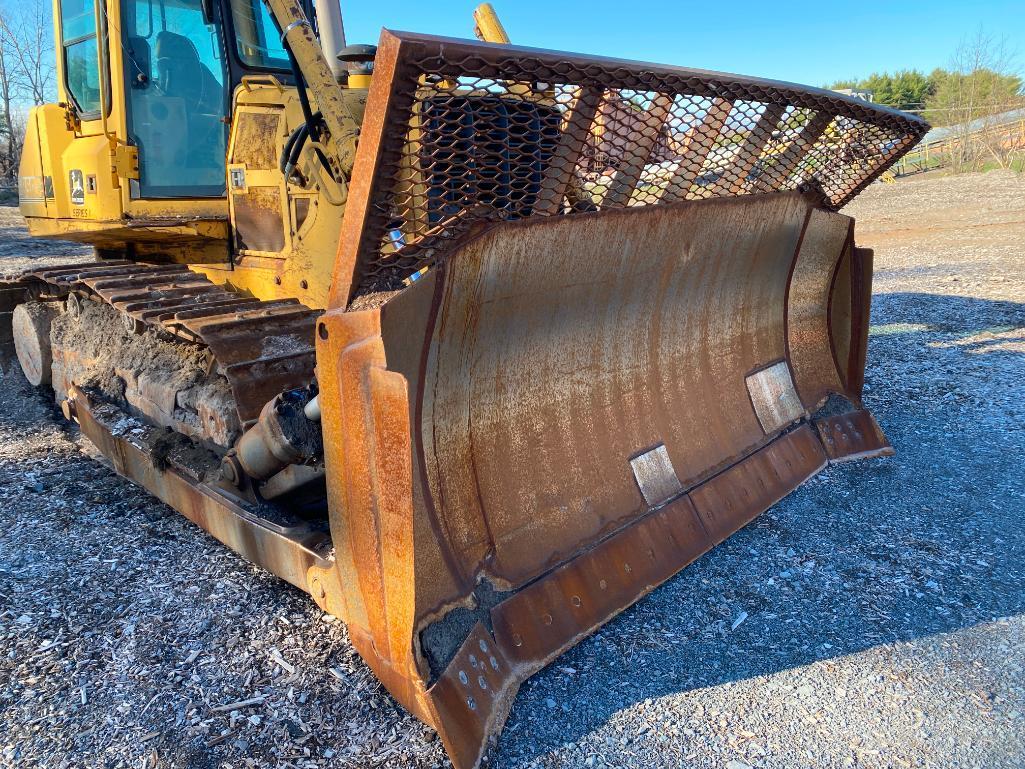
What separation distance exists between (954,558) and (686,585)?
3.49 feet

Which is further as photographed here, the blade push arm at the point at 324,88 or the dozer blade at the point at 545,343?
the blade push arm at the point at 324,88

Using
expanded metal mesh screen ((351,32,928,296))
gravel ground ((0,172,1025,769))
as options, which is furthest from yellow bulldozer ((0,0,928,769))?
gravel ground ((0,172,1025,769))

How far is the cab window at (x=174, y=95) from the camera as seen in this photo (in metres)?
4.26

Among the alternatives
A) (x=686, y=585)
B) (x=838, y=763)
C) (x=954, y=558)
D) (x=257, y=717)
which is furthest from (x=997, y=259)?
(x=257, y=717)

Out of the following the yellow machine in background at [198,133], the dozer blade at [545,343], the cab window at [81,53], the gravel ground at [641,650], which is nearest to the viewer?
the dozer blade at [545,343]

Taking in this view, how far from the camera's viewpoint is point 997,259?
10.2 m

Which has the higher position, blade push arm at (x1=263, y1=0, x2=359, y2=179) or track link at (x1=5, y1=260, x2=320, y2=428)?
blade push arm at (x1=263, y1=0, x2=359, y2=179)

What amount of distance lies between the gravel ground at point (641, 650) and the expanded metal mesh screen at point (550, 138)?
4.14ft

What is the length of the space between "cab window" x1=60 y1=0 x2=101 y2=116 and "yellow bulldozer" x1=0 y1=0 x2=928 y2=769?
3 centimetres

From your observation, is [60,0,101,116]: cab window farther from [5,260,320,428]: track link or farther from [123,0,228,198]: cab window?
[5,260,320,428]: track link

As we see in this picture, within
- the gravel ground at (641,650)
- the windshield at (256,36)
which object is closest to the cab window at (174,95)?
the windshield at (256,36)

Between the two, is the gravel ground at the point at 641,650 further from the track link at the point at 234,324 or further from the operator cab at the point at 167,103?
the operator cab at the point at 167,103

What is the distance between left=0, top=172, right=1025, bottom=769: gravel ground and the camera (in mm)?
2176

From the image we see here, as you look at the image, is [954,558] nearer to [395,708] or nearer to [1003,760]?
[1003,760]
